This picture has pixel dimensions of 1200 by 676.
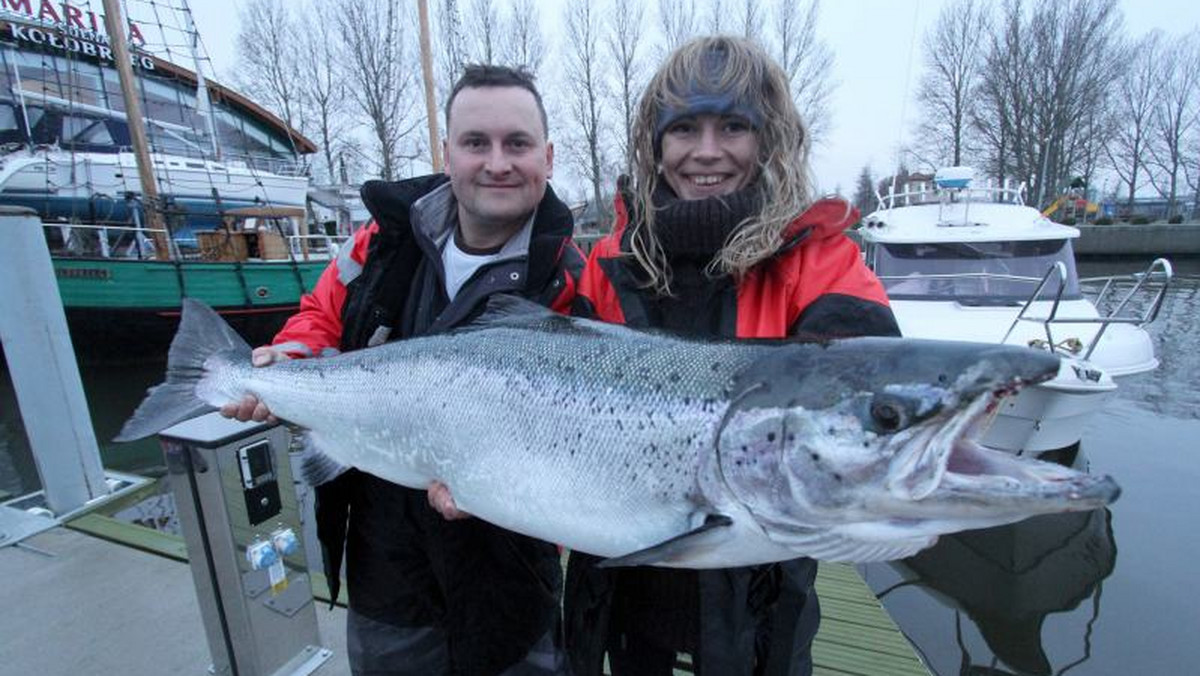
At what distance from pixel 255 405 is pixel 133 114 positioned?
13.1 metres

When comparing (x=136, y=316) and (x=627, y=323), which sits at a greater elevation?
(x=627, y=323)

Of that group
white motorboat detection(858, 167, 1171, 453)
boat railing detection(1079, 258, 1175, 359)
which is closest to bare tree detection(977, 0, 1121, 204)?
boat railing detection(1079, 258, 1175, 359)

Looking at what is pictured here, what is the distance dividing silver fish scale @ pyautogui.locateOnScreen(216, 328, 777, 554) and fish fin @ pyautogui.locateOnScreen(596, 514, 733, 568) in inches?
3.5

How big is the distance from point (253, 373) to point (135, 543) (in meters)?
2.46

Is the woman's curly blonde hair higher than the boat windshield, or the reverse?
the woman's curly blonde hair

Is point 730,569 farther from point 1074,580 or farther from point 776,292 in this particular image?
point 1074,580

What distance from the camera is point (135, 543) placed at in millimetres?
3990

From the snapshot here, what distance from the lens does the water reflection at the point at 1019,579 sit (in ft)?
16.2

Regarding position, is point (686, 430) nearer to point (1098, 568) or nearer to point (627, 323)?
point (627, 323)

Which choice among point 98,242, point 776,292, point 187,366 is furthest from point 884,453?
point 98,242

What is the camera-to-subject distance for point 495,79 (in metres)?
2.34

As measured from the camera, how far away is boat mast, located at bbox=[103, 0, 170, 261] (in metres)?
11.8

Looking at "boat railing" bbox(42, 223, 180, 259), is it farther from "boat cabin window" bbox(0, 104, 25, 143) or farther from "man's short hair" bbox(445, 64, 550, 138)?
"man's short hair" bbox(445, 64, 550, 138)

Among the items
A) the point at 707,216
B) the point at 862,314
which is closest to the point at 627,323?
the point at 707,216
